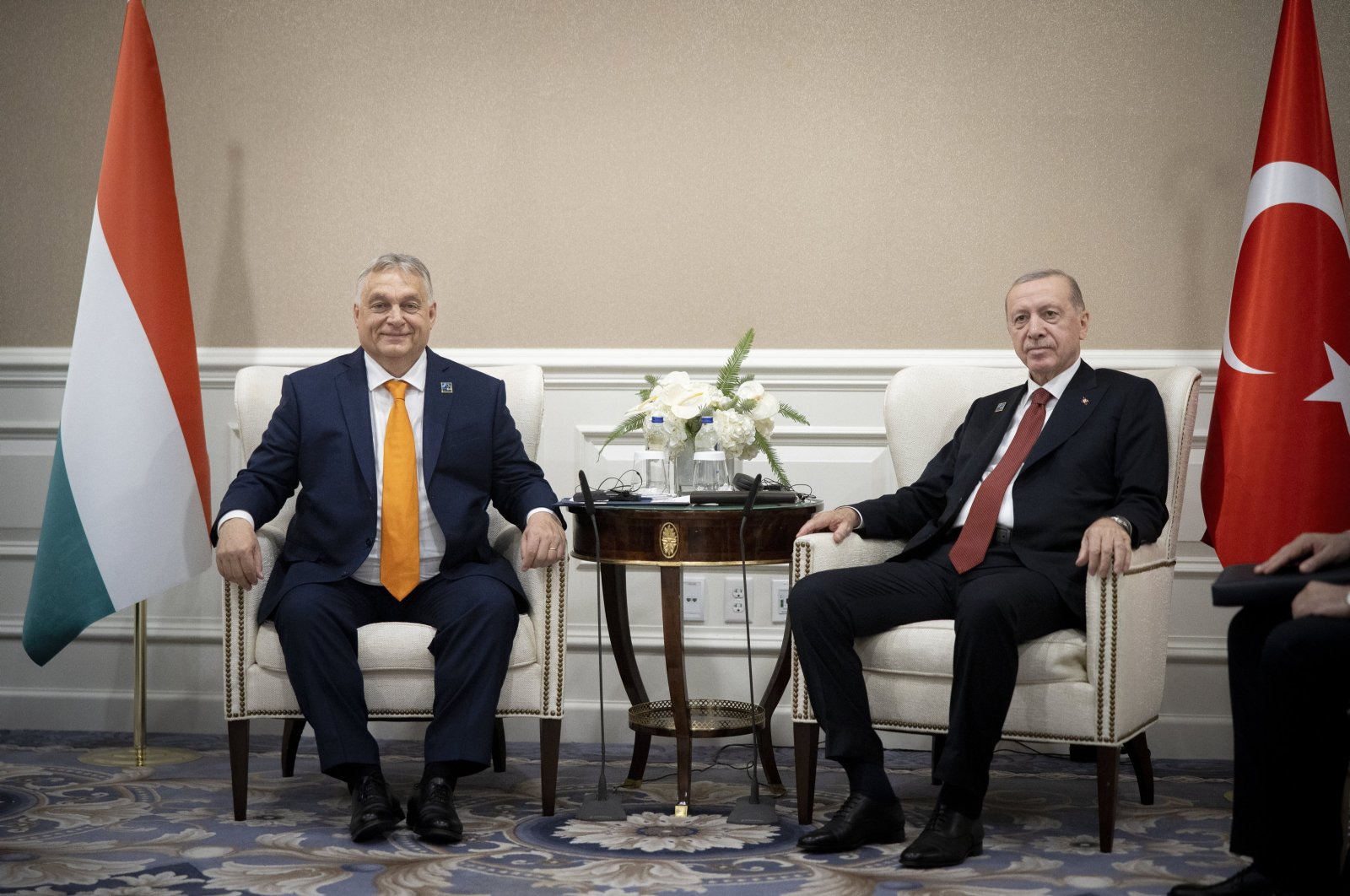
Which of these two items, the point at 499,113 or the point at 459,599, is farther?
the point at 499,113

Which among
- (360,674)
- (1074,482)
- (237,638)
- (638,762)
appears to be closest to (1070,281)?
(1074,482)

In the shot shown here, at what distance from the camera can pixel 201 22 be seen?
3926 millimetres

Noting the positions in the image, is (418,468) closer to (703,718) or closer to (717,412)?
(717,412)

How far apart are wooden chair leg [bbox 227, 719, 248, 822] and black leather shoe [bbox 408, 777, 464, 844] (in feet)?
1.33

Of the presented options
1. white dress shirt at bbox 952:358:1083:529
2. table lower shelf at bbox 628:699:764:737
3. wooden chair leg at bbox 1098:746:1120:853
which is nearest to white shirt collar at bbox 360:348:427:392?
table lower shelf at bbox 628:699:764:737

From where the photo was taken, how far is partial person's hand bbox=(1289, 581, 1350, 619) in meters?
2.03

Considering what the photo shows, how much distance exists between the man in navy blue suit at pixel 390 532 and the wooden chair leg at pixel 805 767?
0.68 meters

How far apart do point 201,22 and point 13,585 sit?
185 cm

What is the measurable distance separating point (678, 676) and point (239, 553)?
102cm

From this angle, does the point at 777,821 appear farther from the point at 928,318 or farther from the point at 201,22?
the point at 201,22

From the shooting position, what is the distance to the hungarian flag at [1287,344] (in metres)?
3.20

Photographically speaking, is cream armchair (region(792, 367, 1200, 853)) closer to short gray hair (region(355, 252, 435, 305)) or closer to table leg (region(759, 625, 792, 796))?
table leg (region(759, 625, 792, 796))

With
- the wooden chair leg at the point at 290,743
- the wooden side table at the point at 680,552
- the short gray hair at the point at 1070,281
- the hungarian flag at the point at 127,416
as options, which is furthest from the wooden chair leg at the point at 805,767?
the hungarian flag at the point at 127,416

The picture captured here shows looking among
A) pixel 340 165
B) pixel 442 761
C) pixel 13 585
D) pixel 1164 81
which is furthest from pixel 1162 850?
pixel 13 585
